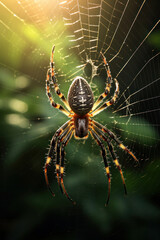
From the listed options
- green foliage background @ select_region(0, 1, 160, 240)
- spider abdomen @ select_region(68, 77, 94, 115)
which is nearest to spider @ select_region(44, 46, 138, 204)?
spider abdomen @ select_region(68, 77, 94, 115)

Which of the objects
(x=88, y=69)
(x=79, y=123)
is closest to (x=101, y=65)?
(x=88, y=69)

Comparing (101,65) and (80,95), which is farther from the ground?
(101,65)

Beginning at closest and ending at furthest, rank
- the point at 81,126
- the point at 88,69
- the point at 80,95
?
the point at 80,95, the point at 81,126, the point at 88,69

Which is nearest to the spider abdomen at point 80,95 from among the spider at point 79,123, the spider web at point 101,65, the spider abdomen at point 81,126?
the spider at point 79,123

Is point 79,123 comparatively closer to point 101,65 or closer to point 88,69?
point 88,69

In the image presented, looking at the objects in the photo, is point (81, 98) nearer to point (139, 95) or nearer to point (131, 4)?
point (139, 95)

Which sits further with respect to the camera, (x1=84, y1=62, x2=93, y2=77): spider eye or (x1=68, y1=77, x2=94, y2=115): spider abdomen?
(x1=84, y1=62, x2=93, y2=77): spider eye

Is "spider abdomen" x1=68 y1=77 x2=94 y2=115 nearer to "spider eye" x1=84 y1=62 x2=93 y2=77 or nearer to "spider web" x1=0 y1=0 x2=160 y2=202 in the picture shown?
"spider web" x1=0 y1=0 x2=160 y2=202

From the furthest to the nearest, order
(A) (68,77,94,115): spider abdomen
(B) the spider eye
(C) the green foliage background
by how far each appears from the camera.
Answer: (B) the spider eye → (C) the green foliage background → (A) (68,77,94,115): spider abdomen
